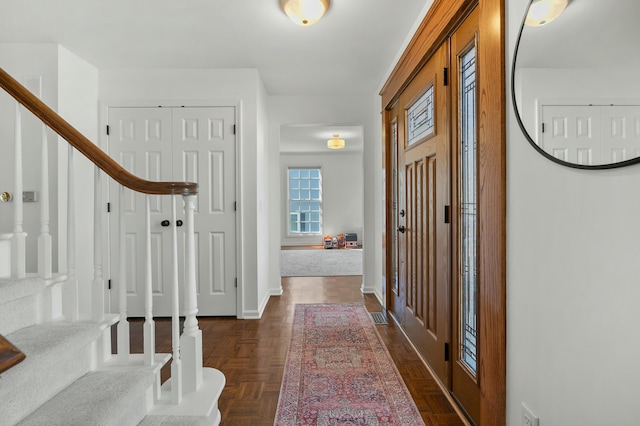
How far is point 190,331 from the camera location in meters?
Result: 1.61

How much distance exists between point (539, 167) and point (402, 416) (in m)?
1.32

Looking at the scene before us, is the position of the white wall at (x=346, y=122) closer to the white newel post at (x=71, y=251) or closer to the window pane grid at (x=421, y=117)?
the window pane grid at (x=421, y=117)

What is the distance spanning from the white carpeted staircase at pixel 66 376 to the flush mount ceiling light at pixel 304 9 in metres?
1.95

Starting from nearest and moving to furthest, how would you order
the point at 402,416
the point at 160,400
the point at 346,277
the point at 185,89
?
the point at 160,400, the point at 402,416, the point at 185,89, the point at 346,277

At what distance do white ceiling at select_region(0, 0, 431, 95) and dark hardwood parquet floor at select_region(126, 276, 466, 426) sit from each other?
7.56 feet

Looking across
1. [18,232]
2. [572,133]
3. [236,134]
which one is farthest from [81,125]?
[572,133]

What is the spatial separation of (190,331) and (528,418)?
1.40 meters

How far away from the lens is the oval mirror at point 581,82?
813 mm

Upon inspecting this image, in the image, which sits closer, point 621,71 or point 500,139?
point 621,71

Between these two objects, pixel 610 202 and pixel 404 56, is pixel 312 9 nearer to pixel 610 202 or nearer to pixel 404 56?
pixel 404 56

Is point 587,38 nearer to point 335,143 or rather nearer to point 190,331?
point 190,331

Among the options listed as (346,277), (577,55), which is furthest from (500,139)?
(346,277)

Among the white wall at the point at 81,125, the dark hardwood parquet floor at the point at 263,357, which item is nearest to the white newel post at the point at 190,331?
the dark hardwood parquet floor at the point at 263,357

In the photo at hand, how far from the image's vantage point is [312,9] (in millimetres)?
2133
